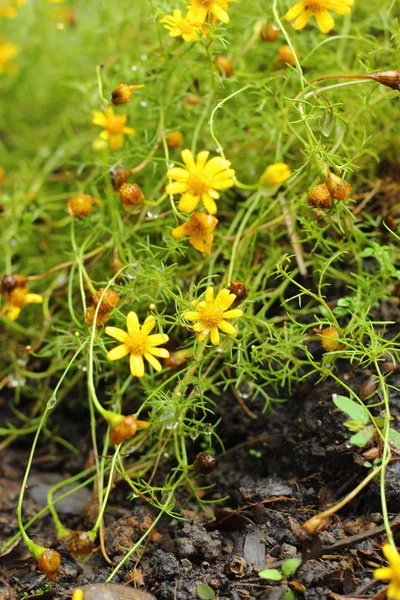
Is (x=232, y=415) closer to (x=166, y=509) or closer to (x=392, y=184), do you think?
(x=166, y=509)

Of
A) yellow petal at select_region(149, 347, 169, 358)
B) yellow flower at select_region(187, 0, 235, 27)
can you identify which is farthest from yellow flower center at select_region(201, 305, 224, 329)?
yellow flower at select_region(187, 0, 235, 27)

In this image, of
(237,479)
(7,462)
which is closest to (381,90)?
(237,479)

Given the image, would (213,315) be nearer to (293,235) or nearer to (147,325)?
(147,325)

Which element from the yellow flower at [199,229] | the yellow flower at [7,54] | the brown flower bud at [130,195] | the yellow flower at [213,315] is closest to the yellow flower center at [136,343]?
the yellow flower at [213,315]

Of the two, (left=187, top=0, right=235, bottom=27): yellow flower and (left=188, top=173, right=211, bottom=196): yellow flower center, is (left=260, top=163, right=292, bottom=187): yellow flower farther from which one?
(left=187, top=0, right=235, bottom=27): yellow flower

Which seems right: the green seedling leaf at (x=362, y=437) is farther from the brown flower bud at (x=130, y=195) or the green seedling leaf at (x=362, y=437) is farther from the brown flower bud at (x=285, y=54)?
the brown flower bud at (x=285, y=54)

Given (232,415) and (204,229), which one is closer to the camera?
(204,229)
